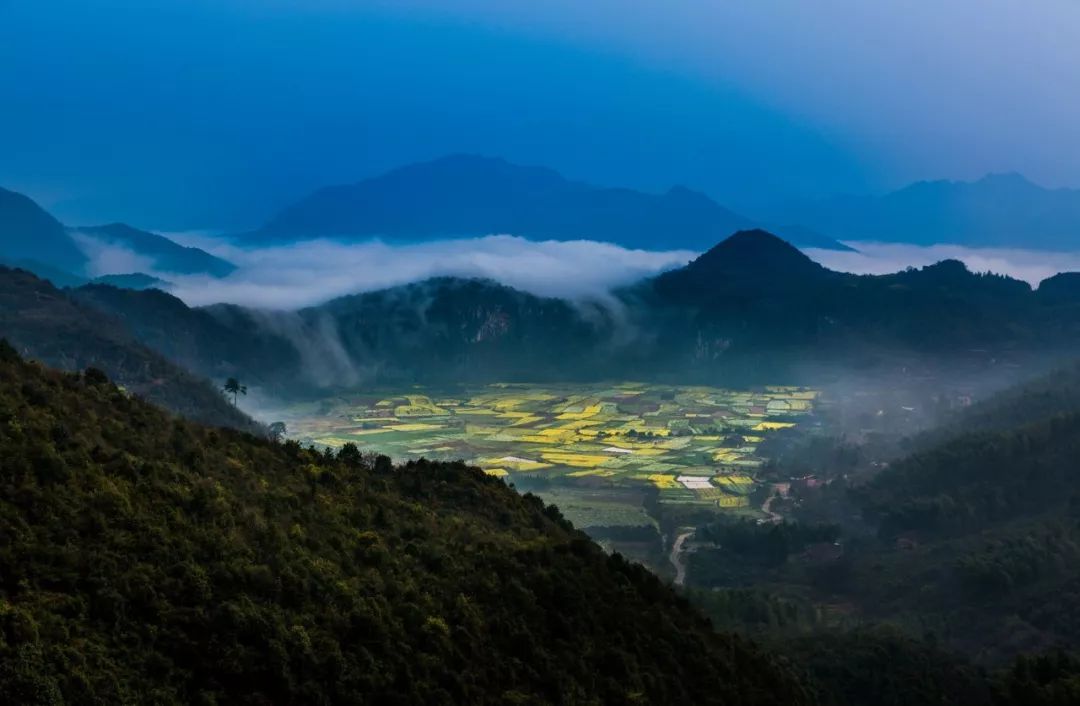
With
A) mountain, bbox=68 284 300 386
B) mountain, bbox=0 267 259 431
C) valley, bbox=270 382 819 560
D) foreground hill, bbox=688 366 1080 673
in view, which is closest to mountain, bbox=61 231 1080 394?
mountain, bbox=68 284 300 386

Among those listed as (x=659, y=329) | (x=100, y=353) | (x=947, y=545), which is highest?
A: (x=659, y=329)

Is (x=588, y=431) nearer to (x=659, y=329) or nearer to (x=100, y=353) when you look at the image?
(x=100, y=353)

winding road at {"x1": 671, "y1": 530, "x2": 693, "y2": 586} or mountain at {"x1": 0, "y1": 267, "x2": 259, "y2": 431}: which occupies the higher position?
mountain at {"x1": 0, "y1": 267, "x2": 259, "y2": 431}

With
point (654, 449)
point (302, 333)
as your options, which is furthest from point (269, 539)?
point (302, 333)

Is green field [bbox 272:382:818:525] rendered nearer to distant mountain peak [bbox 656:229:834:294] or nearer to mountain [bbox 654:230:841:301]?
mountain [bbox 654:230:841:301]

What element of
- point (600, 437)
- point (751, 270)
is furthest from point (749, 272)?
point (600, 437)

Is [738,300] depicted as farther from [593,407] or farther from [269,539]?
[269,539]
